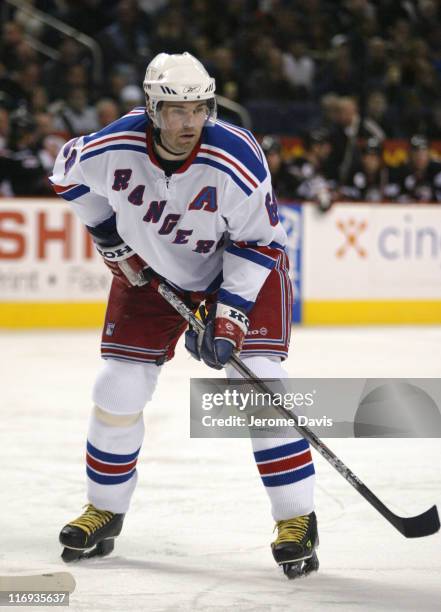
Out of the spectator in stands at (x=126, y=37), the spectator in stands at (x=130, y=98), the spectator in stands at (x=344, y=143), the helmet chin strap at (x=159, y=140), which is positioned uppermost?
the spectator in stands at (x=126, y=37)

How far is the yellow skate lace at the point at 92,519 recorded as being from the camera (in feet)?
9.32

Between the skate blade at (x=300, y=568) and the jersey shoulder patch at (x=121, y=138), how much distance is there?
3.31 ft

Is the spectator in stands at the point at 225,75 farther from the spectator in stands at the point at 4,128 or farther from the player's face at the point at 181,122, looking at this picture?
the player's face at the point at 181,122

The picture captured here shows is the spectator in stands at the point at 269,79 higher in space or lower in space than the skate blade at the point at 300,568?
→ higher

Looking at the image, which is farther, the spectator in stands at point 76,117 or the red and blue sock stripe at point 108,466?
the spectator in stands at point 76,117

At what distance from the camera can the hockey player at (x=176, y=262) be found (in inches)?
106

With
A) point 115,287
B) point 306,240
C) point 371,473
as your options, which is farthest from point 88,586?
point 306,240

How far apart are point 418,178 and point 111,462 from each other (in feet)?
21.5

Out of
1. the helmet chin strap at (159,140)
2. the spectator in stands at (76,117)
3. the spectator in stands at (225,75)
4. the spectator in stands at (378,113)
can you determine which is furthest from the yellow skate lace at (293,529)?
the spectator in stands at (378,113)

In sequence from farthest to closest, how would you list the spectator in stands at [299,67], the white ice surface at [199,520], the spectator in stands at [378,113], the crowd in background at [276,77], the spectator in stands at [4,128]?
the spectator in stands at [299,67] < the spectator in stands at [378,113] < the crowd in background at [276,77] < the spectator in stands at [4,128] < the white ice surface at [199,520]

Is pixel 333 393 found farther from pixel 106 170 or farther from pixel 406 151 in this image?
pixel 406 151

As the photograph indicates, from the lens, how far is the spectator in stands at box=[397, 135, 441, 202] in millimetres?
8992

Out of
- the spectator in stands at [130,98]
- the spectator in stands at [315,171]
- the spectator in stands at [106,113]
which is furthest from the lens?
the spectator in stands at [130,98]

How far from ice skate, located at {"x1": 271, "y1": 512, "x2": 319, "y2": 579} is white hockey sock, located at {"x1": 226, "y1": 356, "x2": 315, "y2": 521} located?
0.9 inches
